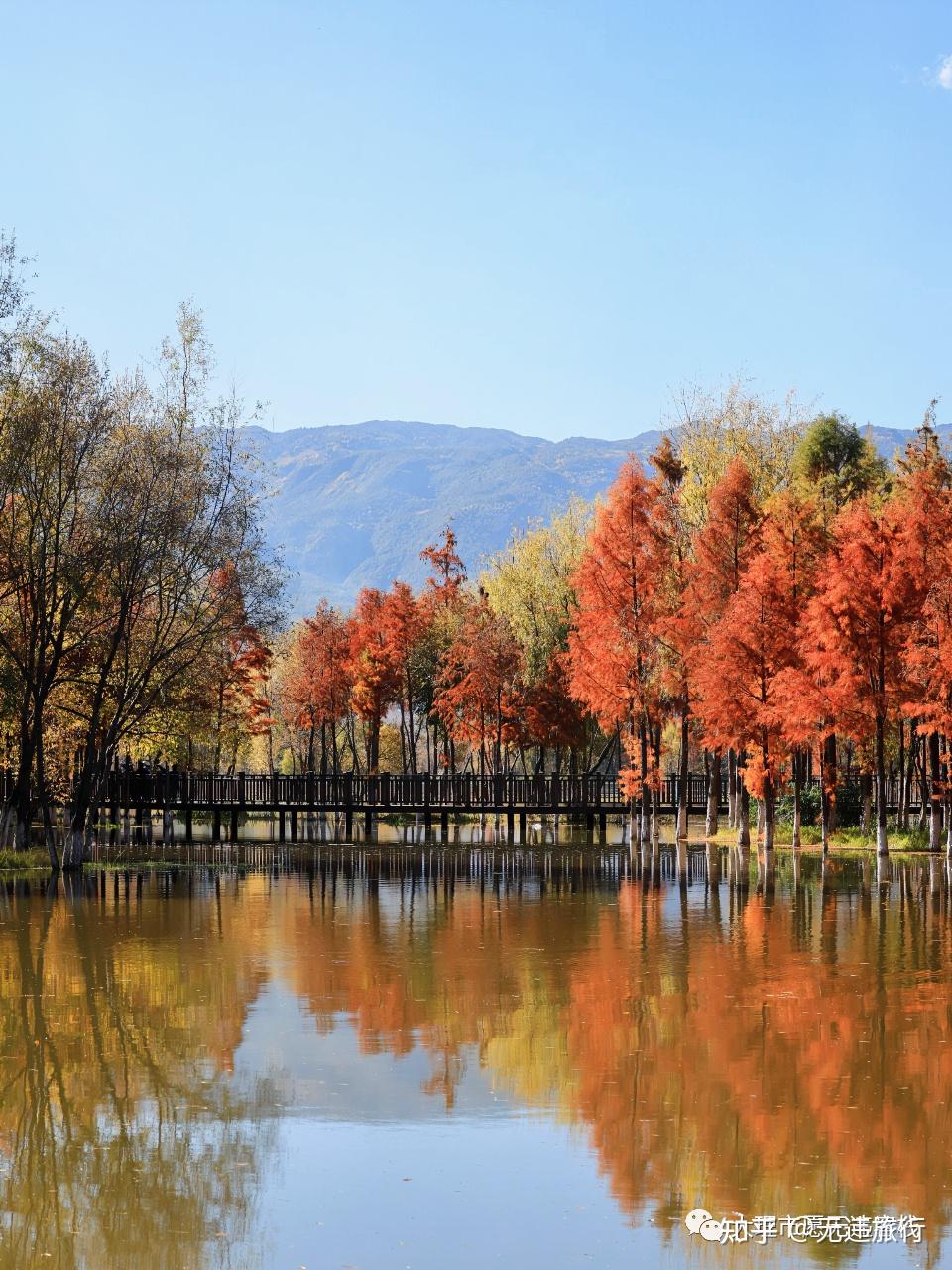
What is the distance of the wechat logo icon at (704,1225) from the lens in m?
8.25

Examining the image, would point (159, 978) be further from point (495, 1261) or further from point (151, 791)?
point (151, 791)

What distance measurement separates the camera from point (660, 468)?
53.7m

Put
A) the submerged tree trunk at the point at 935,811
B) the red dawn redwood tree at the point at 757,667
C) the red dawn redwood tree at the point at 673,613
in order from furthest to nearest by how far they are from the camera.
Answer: the red dawn redwood tree at the point at 673,613 < the red dawn redwood tree at the point at 757,667 < the submerged tree trunk at the point at 935,811

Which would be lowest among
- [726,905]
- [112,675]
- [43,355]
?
[726,905]

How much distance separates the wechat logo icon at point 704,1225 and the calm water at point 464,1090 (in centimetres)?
8

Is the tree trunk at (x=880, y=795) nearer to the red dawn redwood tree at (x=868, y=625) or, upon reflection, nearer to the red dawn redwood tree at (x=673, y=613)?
the red dawn redwood tree at (x=868, y=625)

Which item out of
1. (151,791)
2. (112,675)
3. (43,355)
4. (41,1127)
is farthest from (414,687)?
(41,1127)

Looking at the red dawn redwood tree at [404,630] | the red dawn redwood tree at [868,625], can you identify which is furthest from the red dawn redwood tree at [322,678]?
the red dawn redwood tree at [868,625]

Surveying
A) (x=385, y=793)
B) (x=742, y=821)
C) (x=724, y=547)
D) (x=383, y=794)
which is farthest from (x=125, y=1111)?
(x=383, y=794)

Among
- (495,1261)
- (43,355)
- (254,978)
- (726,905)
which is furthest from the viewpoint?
(43,355)

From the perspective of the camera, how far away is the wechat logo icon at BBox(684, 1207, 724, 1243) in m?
8.25

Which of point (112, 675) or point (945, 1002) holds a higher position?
point (112, 675)

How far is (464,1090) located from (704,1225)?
3.53 meters

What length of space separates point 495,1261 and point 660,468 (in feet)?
154
